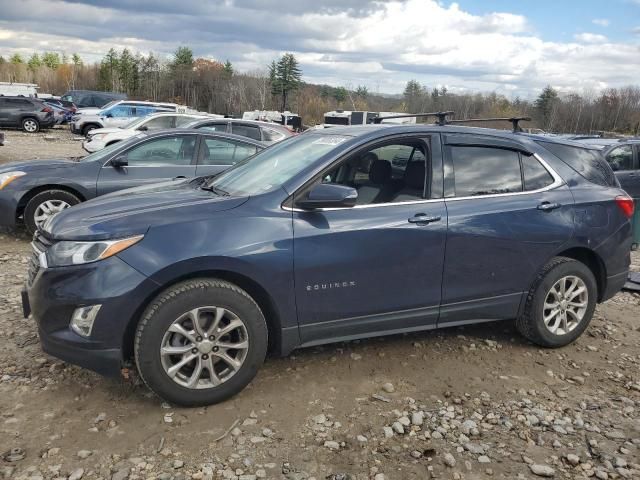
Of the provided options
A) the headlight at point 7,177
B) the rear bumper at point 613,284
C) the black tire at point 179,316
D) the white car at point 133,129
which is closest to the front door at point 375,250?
the black tire at point 179,316

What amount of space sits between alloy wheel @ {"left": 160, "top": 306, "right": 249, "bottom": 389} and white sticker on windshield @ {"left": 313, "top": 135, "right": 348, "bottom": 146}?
1436 millimetres

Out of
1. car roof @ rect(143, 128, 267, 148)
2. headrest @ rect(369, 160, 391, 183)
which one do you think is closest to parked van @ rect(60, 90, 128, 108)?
car roof @ rect(143, 128, 267, 148)

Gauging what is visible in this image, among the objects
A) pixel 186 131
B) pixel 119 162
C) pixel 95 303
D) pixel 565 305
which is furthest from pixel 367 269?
pixel 186 131

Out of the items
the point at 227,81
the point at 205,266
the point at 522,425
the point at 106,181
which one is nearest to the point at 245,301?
the point at 205,266

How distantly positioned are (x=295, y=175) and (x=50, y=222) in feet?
5.35

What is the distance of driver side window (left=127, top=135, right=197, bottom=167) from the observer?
7383 millimetres

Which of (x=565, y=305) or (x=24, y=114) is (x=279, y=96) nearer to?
(x=24, y=114)

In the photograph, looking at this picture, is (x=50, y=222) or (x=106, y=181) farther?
(x=106, y=181)

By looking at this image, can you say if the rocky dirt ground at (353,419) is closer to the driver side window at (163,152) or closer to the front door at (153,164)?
the front door at (153,164)

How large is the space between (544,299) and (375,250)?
1.61m

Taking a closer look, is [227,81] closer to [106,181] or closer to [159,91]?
[159,91]

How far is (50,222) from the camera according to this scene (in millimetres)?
3574

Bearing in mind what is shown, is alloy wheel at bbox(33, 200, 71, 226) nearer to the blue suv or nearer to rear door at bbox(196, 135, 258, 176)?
rear door at bbox(196, 135, 258, 176)

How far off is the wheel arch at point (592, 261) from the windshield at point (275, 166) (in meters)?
2.11
